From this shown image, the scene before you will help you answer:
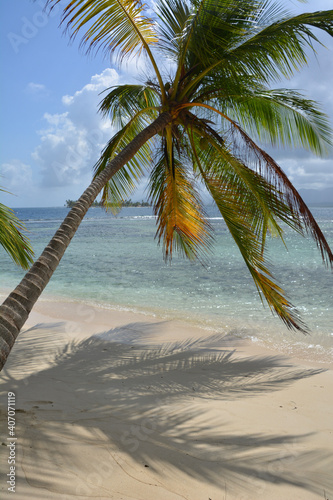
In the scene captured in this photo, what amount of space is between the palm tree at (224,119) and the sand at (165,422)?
1.04 metres

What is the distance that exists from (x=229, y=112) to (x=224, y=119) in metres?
0.91

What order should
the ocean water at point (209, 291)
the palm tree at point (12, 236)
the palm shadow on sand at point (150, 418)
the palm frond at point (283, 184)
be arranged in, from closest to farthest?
the palm shadow on sand at point (150, 418) < the palm frond at point (283, 184) < the palm tree at point (12, 236) < the ocean water at point (209, 291)

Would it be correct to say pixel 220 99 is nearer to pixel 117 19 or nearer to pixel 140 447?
pixel 117 19

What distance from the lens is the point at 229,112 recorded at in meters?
6.50

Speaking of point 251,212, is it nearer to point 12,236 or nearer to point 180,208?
point 180,208

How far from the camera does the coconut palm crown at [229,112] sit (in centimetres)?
475

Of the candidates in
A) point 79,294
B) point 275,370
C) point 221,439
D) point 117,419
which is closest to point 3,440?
point 117,419

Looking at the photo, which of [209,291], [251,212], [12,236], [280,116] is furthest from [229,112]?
[209,291]

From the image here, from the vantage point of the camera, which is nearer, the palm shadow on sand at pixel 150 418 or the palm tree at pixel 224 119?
the palm shadow on sand at pixel 150 418

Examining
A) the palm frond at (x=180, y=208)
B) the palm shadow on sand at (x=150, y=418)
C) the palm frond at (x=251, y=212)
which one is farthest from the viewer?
the palm frond at (x=180, y=208)

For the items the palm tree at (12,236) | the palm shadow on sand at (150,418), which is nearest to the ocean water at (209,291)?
the palm shadow on sand at (150,418)

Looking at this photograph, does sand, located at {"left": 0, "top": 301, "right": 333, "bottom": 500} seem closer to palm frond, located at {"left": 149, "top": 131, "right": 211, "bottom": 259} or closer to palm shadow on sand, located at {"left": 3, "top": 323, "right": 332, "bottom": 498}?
palm shadow on sand, located at {"left": 3, "top": 323, "right": 332, "bottom": 498}

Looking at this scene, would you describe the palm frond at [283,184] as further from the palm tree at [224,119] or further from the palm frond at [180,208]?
the palm frond at [180,208]

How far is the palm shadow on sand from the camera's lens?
8.69 feet
